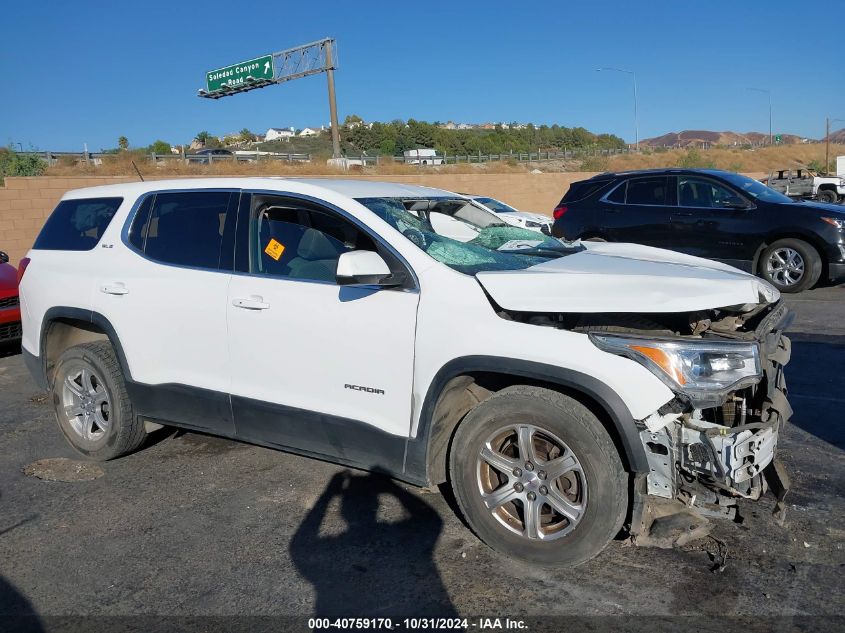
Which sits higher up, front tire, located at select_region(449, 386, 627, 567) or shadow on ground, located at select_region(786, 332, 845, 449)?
front tire, located at select_region(449, 386, 627, 567)

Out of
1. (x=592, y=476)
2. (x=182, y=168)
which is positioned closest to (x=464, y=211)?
(x=592, y=476)

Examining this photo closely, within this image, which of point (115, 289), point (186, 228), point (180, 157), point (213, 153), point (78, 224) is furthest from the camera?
point (213, 153)

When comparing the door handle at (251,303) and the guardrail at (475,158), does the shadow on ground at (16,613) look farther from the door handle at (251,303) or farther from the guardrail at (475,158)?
the guardrail at (475,158)

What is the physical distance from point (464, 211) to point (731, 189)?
6830mm

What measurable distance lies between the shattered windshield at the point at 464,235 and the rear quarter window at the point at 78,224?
203cm

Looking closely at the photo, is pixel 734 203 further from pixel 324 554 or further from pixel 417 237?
pixel 324 554

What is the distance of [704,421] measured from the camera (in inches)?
129

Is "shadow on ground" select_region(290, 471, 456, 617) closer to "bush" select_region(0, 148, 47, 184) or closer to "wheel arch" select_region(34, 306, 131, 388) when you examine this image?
"wheel arch" select_region(34, 306, 131, 388)

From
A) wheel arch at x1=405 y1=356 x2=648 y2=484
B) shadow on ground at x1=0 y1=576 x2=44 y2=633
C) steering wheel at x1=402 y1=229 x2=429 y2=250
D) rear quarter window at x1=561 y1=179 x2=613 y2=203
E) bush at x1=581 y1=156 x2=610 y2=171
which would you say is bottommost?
shadow on ground at x1=0 y1=576 x2=44 y2=633

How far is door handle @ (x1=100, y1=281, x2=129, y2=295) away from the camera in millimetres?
4664

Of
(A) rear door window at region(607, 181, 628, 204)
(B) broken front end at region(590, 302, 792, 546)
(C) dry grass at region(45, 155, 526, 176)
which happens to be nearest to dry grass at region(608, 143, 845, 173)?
(C) dry grass at region(45, 155, 526, 176)

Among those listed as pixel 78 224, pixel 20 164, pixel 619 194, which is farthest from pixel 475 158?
pixel 78 224

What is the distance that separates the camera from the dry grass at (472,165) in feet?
86.3

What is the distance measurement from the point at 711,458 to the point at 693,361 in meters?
0.42
